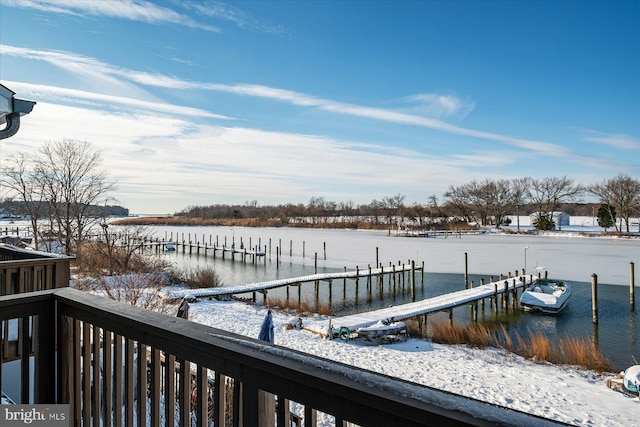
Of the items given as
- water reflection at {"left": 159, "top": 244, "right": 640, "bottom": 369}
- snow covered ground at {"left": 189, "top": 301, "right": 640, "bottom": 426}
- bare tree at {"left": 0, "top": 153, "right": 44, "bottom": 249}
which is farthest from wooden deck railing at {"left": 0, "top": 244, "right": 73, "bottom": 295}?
bare tree at {"left": 0, "top": 153, "right": 44, "bottom": 249}

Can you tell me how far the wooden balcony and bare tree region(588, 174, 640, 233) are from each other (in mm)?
54672

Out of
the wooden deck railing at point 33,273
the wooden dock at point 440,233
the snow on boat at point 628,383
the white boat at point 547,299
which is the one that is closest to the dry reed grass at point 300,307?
the white boat at point 547,299

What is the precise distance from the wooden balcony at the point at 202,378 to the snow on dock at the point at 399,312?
10558 mm

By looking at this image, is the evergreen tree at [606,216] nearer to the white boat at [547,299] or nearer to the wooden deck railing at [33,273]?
the white boat at [547,299]

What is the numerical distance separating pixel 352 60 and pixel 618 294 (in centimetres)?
1569

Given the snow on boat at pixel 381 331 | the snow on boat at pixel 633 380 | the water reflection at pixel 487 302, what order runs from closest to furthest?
the snow on boat at pixel 633 380 < the snow on boat at pixel 381 331 < the water reflection at pixel 487 302

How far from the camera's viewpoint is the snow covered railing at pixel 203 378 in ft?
2.66

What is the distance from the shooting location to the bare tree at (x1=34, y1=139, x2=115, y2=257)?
69.2 feet

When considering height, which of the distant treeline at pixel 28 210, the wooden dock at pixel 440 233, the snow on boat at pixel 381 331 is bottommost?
the snow on boat at pixel 381 331

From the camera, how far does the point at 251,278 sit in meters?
24.2

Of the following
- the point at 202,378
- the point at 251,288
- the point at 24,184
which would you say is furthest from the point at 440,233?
the point at 202,378

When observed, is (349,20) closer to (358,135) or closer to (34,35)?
(34,35)

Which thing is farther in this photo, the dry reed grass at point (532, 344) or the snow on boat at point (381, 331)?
the snow on boat at point (381, 331)

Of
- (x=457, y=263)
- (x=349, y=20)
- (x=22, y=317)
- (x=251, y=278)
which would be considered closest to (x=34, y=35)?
(x=22, y=317)
